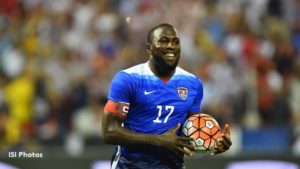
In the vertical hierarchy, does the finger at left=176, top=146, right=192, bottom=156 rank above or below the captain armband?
below

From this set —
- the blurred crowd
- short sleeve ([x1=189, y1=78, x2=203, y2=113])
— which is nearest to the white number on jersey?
short sleeve ([x1=189, y1=78, x2=203, y2=113])

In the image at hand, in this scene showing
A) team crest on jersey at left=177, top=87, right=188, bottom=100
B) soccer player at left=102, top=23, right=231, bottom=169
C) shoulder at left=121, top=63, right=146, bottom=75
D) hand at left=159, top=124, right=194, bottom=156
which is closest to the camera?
hand at left=159, top=124, right=194, bottom=156

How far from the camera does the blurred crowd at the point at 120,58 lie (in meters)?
14.4

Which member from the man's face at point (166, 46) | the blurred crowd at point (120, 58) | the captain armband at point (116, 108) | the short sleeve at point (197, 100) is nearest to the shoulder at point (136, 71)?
the man's face at point (166, 46)

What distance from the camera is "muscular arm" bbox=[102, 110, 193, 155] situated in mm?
7406

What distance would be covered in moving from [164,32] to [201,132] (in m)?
0.91

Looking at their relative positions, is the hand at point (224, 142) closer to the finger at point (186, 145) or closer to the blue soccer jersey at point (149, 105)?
the finger at point (186, 145)

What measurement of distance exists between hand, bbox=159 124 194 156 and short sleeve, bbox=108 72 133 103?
18.7 inches

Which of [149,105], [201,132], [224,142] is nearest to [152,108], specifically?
[149,105]

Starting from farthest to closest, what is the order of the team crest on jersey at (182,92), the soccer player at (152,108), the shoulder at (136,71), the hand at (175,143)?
the team crest on jersey at (182,92) < the shoulder at (136,71) < the soccer player at (152,108) < the hand at (175,143)

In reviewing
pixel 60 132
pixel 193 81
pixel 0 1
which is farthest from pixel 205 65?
pixel 193 81

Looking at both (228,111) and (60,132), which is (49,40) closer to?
(60,132)

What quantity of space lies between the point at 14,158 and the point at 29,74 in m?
4.04

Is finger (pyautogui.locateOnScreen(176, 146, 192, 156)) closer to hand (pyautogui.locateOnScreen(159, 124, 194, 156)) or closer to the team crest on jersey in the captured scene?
hand (pyautogui.locateOnScreen(159, 124, 194, 156))
